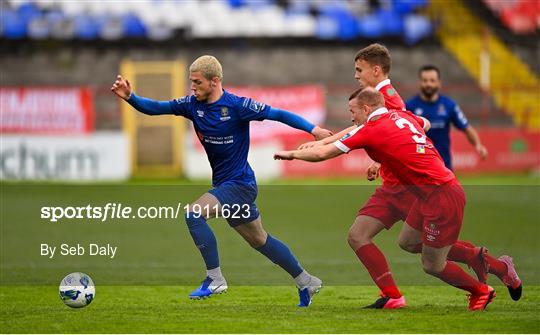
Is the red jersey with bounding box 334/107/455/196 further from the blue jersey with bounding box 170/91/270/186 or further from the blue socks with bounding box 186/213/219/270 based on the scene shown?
the blue socks with bounding box 186/213/219/270

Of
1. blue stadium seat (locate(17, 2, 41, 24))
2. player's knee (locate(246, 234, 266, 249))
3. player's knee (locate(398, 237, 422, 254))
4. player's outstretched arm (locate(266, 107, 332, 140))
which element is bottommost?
player's knee (locate(398, 237, 422, 254))

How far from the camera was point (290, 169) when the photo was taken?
24.5 m

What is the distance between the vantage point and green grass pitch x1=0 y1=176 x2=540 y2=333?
24.4ft

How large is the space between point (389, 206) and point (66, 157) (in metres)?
16.2

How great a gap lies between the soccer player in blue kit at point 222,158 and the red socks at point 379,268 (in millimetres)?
467

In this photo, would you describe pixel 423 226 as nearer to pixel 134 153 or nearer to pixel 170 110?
pixel 170 110

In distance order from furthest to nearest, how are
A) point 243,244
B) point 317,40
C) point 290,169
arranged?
point 317,40
point 290,169
point 243,244

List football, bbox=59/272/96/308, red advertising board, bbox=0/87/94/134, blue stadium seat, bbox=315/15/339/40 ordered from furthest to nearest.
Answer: blue stadium seat, bbox=315/15/339/40
red advertising board, bbox=0/87/94/134
football, bbox=59/272/96/308

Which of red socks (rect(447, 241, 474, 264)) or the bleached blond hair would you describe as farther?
red socks (rect(447, 241, 474, 264))

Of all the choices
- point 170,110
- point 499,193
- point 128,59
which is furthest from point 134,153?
point 170,110

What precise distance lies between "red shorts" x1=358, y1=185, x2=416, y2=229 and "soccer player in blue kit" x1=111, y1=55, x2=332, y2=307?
2.47 feet

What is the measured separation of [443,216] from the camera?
797 centimetres

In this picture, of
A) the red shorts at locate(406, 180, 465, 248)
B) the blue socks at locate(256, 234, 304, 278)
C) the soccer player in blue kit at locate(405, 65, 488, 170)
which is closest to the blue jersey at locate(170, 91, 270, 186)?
the blue socks at locate(256, 234, 304, 278)

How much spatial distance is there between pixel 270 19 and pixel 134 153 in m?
5.90
